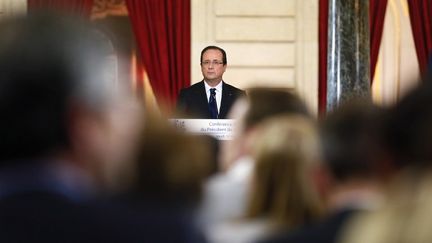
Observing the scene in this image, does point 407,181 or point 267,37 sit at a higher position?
point 267,37

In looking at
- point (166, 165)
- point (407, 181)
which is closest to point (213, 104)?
point (166, 165)

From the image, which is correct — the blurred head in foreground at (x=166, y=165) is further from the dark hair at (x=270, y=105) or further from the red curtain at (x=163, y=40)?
the red curtain at (x=163, y=40)

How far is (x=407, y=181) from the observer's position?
1.42 meters

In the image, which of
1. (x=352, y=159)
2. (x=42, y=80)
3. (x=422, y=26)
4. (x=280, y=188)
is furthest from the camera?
(x=422, y=26)

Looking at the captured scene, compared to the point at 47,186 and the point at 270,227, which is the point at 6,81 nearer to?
the point at 47,186

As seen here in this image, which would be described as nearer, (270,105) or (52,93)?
(52,93)

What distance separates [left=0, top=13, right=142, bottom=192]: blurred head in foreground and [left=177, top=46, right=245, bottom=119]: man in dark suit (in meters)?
5.03

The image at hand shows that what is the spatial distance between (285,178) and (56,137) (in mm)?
674

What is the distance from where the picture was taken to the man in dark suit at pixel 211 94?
6758mm

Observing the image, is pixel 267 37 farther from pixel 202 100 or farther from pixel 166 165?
pixel 166 165

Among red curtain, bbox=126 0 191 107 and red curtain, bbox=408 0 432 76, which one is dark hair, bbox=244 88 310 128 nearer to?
red curtain, bbox=126 0 191 107

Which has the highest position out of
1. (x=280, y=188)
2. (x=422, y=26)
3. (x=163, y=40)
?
(x=422, y=26)

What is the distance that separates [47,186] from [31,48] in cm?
21

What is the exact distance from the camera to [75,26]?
1.40m
